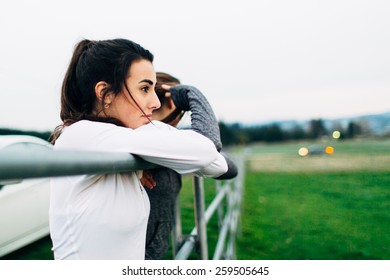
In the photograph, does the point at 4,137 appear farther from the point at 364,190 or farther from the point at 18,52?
the point at 364,190

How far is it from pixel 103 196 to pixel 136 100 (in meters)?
0.26

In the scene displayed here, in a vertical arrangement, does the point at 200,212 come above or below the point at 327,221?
above

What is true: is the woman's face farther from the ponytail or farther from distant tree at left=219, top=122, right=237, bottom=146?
distant tree at left=219, top=122, right=237, bottom=146

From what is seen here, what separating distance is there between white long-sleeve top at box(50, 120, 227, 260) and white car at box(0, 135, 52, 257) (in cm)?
186

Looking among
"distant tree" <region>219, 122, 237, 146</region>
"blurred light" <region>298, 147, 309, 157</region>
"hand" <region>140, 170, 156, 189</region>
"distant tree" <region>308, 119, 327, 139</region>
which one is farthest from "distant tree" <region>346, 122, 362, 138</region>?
"blurred light" <region>298, 147, 309, 157</region>

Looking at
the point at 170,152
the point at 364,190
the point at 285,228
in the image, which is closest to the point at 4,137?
the point at 170,152

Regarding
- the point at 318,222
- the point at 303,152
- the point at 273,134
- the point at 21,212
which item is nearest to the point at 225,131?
the point at 318,222

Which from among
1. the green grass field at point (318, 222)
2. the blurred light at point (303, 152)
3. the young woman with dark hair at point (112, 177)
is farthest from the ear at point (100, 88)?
the blurred light at point (303, 152)

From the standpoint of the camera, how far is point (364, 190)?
5.05 metres

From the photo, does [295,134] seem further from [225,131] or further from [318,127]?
[225,131]

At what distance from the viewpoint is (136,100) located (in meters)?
0.79

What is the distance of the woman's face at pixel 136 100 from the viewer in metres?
0.79

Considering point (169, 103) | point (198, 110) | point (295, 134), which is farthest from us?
point (295, 134)
